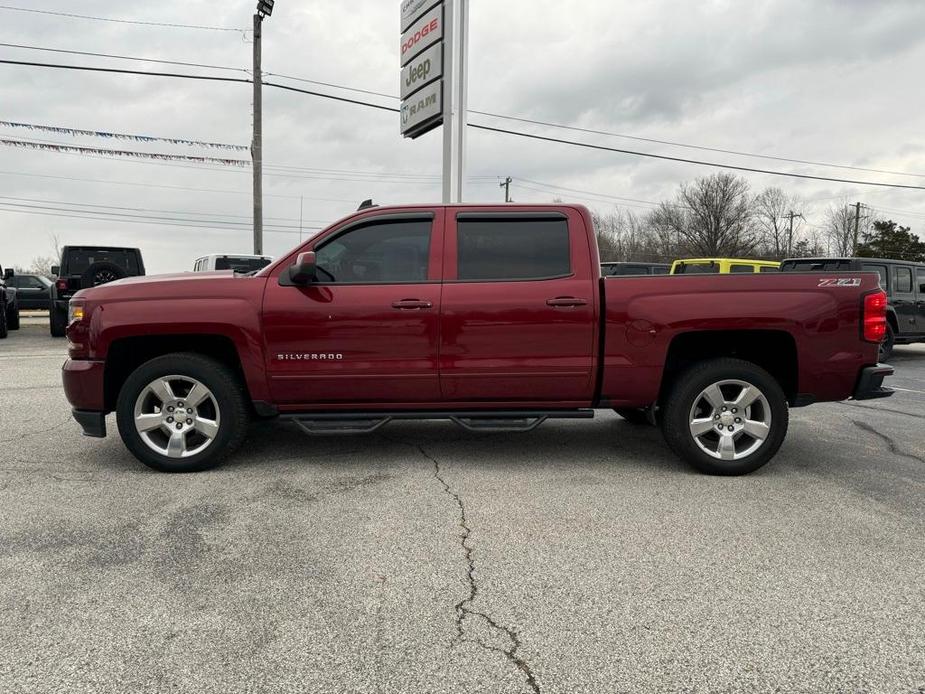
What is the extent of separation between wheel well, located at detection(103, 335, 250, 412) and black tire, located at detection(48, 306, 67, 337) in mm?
11895

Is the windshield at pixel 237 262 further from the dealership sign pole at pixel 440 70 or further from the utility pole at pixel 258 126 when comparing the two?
the utility pole at pixel 258 126

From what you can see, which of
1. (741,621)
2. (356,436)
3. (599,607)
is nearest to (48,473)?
(356,436)

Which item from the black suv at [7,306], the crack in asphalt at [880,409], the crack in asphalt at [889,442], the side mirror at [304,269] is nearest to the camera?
the side mirror at [304,269]

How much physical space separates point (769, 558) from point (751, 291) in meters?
1.97

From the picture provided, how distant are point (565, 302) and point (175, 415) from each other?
2.82 m

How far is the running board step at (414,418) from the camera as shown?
4570 millimetres

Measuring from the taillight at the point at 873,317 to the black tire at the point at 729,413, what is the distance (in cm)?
70

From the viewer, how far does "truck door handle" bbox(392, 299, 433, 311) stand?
14.7 feet

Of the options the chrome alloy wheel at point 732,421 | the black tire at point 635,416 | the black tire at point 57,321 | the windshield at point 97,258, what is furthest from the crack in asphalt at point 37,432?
the black tire at point 57,321

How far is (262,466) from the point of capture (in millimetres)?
4777

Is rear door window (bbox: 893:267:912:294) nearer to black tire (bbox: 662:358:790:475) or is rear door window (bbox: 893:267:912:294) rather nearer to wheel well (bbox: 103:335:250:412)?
black tire (bbox: 662:358:790:475)

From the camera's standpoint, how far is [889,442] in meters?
5.68

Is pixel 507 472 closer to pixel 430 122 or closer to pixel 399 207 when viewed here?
pixel 399 207

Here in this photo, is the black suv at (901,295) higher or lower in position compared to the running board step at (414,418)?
higher
